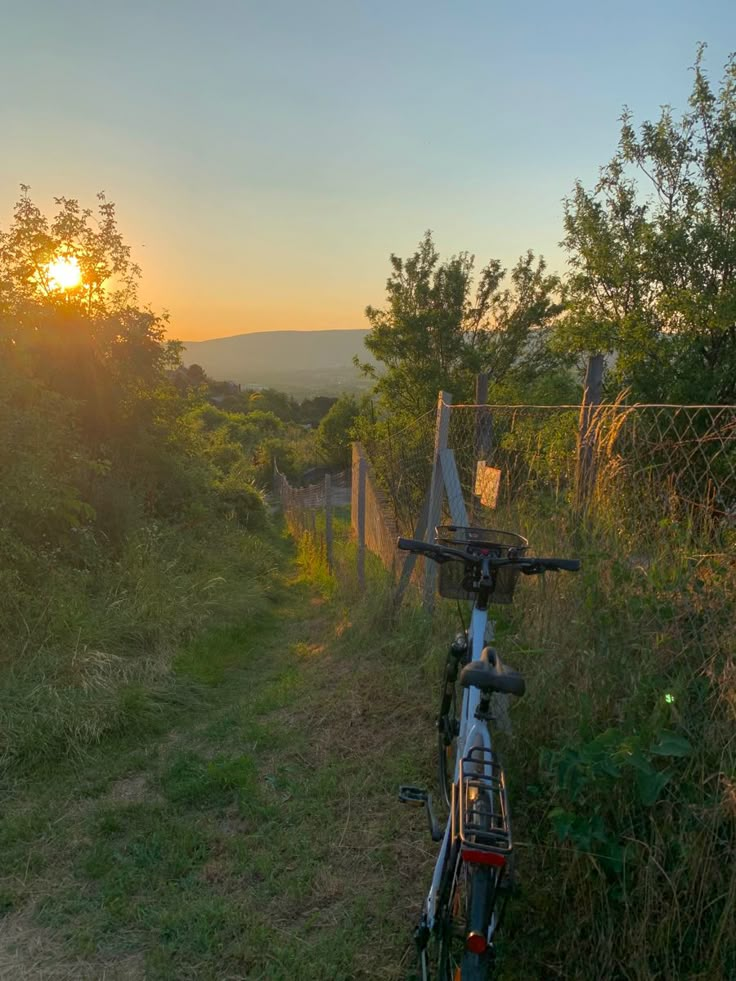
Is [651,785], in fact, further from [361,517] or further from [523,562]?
[361,517]

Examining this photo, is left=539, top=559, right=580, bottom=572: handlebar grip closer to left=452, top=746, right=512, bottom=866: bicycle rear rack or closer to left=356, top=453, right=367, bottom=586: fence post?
left=452, top=746, right=512, bottom=866: bicycle rear rack

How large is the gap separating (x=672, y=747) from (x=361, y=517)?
5.47 m

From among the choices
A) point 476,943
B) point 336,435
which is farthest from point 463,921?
point 336,435

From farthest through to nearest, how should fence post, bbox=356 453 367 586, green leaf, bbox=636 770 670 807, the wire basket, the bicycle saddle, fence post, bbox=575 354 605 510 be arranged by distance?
fence post, bbox=356 453 367 586 → fence post, bbox=575 354 605 510 → the wire basket → green leaf, bbox=636 770 670 807 → the bicycle saddle

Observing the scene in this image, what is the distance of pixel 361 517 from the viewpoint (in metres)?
7.25

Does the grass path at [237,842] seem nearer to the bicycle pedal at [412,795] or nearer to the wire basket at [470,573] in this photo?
the bicycle pedal at [412,795]

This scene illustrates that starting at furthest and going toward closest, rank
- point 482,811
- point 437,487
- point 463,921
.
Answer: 1. point 437,487
2. point 463,921
3. point 482,811

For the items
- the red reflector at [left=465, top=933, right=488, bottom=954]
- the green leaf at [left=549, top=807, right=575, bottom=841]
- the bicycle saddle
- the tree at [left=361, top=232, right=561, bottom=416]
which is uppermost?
the tree at [left=361, top=232, right=561, bottom=416]

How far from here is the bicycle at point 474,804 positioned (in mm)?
1615

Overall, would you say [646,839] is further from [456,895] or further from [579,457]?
[579,457]

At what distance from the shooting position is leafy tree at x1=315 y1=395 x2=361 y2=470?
33531 millimetres

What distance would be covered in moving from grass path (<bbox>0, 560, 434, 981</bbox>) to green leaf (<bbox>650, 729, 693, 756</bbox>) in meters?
1.29

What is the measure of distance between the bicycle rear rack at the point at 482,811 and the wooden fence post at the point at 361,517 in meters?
5.00

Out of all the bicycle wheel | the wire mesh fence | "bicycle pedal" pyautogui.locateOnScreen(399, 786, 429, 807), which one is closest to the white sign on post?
the bicycle wheel
